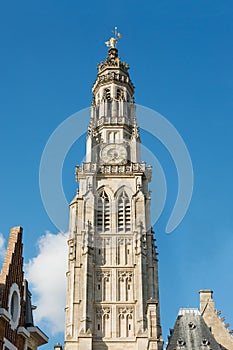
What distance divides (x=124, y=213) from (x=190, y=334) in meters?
28.5

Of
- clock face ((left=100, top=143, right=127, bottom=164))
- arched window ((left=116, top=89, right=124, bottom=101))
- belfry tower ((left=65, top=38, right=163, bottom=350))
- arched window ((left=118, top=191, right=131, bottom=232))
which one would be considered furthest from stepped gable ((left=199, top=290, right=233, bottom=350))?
arched window ((left=116, top=89, right=124, bottom=101))

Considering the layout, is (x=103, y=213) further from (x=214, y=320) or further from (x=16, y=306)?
(x=16, y=306)

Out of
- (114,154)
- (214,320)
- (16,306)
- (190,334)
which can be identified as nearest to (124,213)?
(114,154)

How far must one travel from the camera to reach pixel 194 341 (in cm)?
4400

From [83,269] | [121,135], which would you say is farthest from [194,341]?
[121,135]

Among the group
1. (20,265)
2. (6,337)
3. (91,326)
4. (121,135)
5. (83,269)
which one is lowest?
(6,337)

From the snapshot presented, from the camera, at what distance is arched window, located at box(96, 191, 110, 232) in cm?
7075

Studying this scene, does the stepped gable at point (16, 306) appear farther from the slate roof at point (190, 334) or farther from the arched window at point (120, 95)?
the arched window at point (120, 95)

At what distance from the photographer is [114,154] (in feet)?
259

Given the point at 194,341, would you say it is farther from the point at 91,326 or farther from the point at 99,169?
the point at 99,169

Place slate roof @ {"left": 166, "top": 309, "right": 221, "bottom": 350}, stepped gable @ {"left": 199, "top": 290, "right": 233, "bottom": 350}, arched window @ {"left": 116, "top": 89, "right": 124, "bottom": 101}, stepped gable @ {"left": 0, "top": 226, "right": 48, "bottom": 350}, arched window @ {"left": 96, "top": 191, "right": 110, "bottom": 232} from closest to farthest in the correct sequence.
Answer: stepped gable @ {"left": 0, "top": 226, "right": 48, "bottom": 350} → slate roof @ {"left": 166, "top": 309, "right": 221, "bottom": 350} → stepped gable @ {"left": 199, "top": 290, "right": 233, "bottom": 350} → arched window @ {"left": 96, "top": 191, "right": 110, "bottom": 232} → arched window @ {"left": 116, "top": 89, "right": 124, "bottom": 101}

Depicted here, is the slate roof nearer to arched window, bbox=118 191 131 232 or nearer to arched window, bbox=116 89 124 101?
arched window, bbox=118 191 131 232

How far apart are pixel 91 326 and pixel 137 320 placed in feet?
17.3

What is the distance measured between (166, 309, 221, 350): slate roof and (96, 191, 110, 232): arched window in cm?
2471
